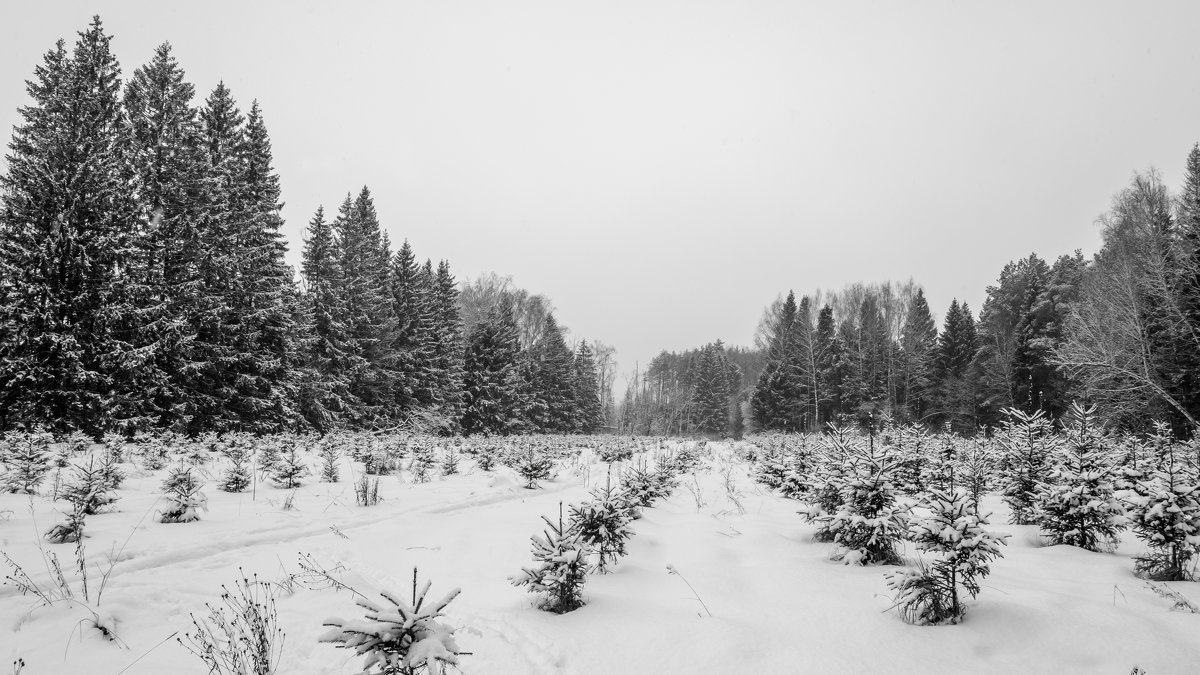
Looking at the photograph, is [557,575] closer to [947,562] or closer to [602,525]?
[602,525]

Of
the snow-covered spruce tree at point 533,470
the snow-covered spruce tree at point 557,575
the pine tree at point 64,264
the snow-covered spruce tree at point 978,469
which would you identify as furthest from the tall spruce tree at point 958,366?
the pine tree at point 64,264

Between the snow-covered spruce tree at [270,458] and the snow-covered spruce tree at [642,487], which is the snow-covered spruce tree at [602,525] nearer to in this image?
the snow-covered spruce tree at [642,487]

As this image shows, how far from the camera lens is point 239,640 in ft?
9.52

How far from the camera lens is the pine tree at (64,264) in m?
12.6

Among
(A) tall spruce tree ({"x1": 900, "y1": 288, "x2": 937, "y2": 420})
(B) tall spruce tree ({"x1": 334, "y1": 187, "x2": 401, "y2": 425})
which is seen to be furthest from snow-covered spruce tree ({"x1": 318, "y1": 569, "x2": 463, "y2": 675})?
(A) tall spruce tree ({"x1": 900, "y1": 288, "x2": 937, "y2": 420})

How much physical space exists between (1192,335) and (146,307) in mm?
31812

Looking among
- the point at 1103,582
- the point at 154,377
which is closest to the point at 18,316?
the point at 154,377

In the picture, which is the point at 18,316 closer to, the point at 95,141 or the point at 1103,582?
the point at 95,141

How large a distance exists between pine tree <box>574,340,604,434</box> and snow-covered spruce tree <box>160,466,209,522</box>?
113 feet

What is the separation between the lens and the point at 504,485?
10484mm

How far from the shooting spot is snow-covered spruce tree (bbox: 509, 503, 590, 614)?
147 inches

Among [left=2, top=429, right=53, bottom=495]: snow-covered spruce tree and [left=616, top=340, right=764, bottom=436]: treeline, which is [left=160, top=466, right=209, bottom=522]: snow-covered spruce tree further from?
[left=616, top=340, right=764, bottom=436]: treeline

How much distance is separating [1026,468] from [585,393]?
3870 centimetres

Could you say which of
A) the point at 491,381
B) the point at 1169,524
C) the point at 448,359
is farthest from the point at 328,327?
the point at 1169,524
